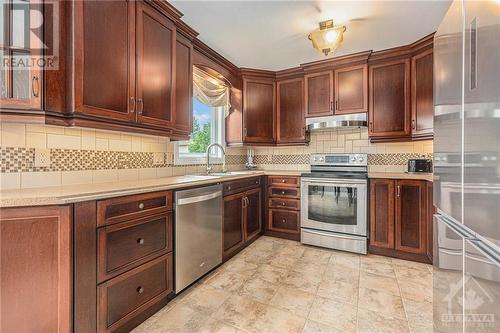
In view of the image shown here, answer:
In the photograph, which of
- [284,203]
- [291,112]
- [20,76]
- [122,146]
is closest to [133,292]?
[122,146]

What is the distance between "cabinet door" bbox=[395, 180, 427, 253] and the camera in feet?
8.27

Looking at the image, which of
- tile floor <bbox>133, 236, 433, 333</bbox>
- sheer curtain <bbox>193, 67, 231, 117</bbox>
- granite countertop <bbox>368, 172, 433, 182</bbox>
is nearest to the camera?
tile floor <bbox>133, 236, 433, 333</bbox>

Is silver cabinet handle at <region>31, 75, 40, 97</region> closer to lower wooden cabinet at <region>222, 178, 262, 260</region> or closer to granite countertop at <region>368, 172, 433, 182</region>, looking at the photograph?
lower wooden cabinet at <region>222, 178, 262, 260</region>

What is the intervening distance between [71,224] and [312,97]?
124 inches

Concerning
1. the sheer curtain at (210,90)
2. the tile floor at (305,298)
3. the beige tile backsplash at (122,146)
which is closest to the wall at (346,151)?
the beige tile backsplash at (122,146)

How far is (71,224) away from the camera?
46.4 inches

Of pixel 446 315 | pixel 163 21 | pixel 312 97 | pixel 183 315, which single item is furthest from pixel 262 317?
pixel 312 97

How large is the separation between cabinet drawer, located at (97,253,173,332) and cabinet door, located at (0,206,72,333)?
0.19m

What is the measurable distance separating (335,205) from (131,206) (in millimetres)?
2374

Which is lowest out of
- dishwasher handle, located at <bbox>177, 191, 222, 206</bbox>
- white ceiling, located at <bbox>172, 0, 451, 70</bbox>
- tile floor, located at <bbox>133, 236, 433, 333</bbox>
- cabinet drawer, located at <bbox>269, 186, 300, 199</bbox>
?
tile floor, located at <bbox>133, 236, 433, 333</bbox>

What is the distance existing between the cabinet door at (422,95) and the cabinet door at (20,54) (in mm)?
3472

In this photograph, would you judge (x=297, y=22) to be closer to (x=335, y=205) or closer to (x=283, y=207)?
(x=335, y=205)

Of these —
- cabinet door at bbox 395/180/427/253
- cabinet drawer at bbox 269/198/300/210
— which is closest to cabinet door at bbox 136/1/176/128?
cabinet drawer at bbox 269/198/300/210

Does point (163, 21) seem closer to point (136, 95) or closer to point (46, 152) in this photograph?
point (136, 95)
